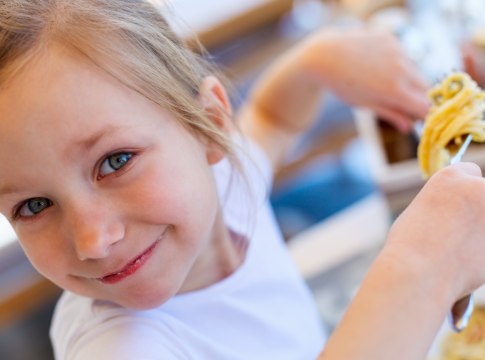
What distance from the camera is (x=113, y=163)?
1.80 ft

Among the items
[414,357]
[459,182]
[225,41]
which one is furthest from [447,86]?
[225,41]

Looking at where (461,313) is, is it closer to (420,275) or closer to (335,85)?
(420,275)

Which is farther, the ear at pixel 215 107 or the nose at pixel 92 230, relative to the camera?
the ear at pixel 215 107

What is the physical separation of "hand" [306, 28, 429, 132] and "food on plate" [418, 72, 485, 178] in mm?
193

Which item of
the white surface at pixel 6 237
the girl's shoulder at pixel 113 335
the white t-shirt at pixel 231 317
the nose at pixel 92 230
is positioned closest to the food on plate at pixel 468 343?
the white t-shirt at pixel 231 317

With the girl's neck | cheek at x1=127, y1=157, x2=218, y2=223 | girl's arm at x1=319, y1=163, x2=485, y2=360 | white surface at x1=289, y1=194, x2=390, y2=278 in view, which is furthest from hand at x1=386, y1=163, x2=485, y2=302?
white surface at x1=289, y1=194, x2=390, y2=278

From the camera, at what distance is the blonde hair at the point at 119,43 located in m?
0.52

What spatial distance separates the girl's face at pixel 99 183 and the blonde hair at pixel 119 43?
0.5 inches

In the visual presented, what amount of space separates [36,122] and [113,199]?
89 millimetres

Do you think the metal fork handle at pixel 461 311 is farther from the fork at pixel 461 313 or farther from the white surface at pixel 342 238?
the white surface at pixel 342 238

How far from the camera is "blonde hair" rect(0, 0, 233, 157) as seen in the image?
20.6 inches

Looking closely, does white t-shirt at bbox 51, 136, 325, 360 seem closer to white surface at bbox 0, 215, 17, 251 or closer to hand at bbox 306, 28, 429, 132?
hand at bbox 306, 28, 429, 132

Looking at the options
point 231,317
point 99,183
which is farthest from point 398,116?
point 99,183

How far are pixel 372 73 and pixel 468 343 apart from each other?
36 cm
